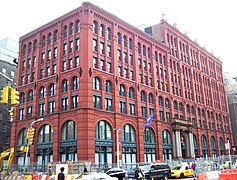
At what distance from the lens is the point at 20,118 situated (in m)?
49.6

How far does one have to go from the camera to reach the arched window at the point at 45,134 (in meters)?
43.2

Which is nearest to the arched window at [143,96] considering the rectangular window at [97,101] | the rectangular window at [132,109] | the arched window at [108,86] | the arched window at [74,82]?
the rectangular window at [132,109]

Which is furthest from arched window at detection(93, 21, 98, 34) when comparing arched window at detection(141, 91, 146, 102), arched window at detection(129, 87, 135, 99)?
arched window at detection(141, 91, 146, 102)

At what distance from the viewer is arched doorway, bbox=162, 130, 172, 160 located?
175 feet

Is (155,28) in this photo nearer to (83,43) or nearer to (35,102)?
(83,43)

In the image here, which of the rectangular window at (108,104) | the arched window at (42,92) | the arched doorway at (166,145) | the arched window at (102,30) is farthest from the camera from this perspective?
the arched doorway at (166,145)

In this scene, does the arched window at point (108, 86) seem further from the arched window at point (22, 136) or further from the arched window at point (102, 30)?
the arched window at point (22, 136)

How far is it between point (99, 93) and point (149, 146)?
49.4ft

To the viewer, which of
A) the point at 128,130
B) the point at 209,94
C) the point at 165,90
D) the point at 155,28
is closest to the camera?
the point at 128,130

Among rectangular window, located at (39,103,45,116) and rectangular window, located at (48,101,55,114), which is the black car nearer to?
rectangular window, located at (48,101,55,114)

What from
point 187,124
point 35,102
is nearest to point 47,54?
point 35,102

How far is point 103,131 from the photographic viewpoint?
40969mm

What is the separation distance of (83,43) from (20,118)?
19.5m

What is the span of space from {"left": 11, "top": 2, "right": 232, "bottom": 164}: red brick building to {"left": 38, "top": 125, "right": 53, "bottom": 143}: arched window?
164 millimetres
